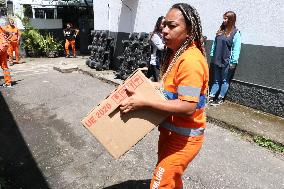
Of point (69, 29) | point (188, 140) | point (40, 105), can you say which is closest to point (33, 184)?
point (188, 140)

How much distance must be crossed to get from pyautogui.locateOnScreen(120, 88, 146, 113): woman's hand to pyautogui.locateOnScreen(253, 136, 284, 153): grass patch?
3.69m

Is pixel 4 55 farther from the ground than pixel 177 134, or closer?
closer

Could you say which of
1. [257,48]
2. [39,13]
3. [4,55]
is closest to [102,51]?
[4,55]

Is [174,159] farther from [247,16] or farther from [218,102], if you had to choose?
[247,16]

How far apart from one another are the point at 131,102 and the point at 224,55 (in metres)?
5.02

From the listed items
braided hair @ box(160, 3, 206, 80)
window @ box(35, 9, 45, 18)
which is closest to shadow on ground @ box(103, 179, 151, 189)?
braided hair @ box(160, 3, 206, 80)

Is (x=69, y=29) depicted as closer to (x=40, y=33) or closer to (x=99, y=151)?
(x=40, y=33)

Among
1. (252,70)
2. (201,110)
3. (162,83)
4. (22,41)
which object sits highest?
(162,83)

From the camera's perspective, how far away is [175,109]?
7.36 feet

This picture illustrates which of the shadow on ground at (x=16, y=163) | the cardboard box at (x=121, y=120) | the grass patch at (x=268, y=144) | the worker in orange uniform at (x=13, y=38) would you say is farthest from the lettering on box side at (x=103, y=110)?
the worker in orange uniform at (x=13, y=38)

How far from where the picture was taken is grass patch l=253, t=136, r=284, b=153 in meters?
5.20

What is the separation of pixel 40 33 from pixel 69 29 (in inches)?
73.9

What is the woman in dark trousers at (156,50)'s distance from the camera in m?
6.24

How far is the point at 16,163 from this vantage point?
469 centimetres
